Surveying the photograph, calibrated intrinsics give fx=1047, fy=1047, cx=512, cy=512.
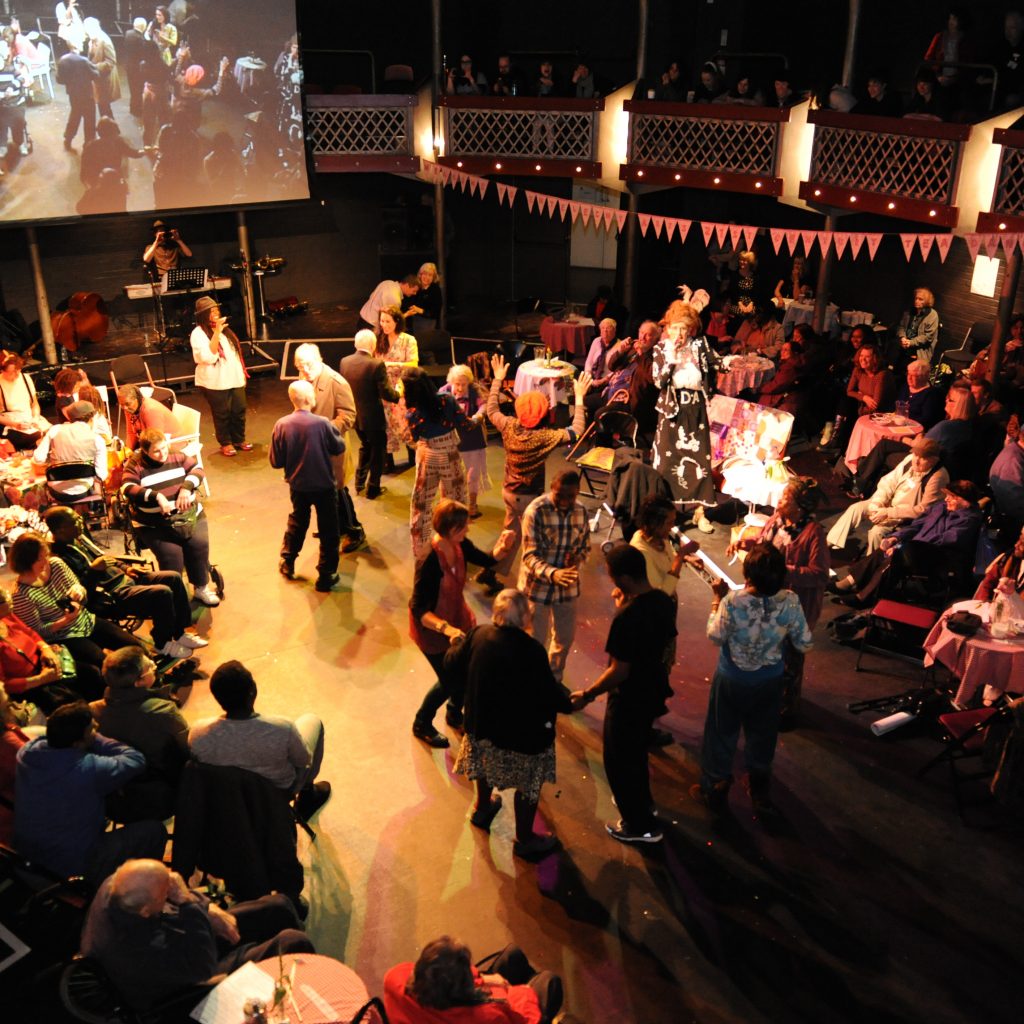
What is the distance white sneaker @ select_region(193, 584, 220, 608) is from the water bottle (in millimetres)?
4811

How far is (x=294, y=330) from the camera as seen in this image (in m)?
14.3

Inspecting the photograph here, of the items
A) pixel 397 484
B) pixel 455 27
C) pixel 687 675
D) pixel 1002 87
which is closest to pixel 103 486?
pixel 397 484

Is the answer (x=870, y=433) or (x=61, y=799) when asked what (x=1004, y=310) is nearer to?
(x=870, y=433)

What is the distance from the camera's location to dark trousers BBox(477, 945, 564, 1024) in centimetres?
356

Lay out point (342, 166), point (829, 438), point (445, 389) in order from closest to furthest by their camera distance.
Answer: point (445, 389), point (829, 438), point (342, 166)

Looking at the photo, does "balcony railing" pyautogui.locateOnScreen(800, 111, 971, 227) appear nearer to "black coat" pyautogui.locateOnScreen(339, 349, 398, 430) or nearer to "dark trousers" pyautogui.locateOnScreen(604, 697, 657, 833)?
"black coat" pyautogui.locateOnScreen(339, 349, 398, 430)

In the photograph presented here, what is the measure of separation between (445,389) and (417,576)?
2667mm

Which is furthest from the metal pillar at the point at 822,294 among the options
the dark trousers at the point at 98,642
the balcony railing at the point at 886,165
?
the dark trousers at the point at 98,642

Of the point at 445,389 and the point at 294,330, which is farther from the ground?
the point at 445,389

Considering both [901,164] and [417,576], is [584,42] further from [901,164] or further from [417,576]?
[417,576]

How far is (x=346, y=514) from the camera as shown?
7914mm

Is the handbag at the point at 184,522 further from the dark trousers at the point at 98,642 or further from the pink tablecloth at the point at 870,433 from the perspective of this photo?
the pink tablecloth at the point at 870,433

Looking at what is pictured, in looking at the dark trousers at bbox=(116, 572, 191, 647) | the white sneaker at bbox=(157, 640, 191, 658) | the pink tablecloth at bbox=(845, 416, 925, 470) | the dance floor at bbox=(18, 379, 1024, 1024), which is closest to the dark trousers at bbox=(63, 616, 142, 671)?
the dark trousers at bbox=(116, 572, 191, 647)

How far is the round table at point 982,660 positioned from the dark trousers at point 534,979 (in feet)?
10.2
